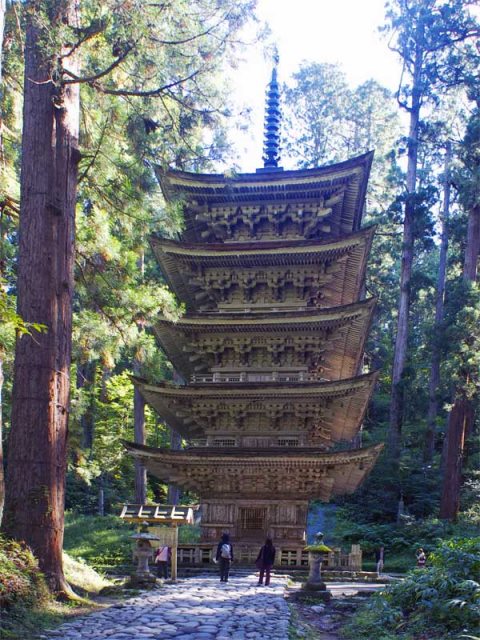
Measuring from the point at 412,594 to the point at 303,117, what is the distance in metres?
42.5

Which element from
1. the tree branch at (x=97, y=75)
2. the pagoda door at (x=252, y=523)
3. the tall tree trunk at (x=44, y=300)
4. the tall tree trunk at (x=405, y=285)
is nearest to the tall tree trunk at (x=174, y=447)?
the tall tree trunk at (x=405, y=285)

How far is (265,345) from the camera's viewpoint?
18.9 metres

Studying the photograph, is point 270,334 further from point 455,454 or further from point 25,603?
point 25,603

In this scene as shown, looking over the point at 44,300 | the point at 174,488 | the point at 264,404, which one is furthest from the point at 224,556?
the point at 174,488

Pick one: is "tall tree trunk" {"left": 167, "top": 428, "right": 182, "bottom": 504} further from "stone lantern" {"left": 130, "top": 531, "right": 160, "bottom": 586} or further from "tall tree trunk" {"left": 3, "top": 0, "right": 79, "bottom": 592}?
"tall tree trunk" {"left": 3, "top": 0, "right": 79, "bottom": 592}

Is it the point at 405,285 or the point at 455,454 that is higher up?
the point at 405,285

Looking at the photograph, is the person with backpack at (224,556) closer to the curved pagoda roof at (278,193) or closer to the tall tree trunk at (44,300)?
the tall tree trunk at (44,300)

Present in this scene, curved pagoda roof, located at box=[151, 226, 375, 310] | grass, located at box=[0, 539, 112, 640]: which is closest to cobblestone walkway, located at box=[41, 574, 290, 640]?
grass, located at box=[0, 539, 112, 640]

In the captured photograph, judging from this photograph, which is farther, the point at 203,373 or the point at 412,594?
the point at 203,373

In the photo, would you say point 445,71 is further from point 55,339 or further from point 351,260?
point 55,339

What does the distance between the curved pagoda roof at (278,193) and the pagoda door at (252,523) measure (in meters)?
8.43

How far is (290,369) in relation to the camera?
1880 centimetres

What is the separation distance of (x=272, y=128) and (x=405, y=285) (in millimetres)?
11187

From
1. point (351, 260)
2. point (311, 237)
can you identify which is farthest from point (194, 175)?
point (351, 260)
